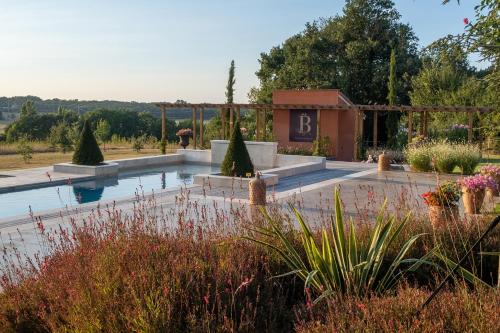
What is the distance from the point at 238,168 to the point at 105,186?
3.47 meters

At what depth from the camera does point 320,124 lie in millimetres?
21312

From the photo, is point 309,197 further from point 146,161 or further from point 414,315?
point 146,161

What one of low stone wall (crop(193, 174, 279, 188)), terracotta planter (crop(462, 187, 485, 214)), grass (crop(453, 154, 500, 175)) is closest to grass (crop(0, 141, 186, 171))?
low stone wall (crop(193, 174, 279, 188))

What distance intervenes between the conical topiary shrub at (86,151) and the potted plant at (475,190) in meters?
10.0

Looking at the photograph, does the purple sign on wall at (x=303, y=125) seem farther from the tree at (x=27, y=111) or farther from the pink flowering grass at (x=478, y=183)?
the tree at (x=27, y=111)

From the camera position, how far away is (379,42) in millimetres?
27750

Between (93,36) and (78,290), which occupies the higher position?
(93,36)

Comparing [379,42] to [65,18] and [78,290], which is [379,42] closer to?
[65,18]

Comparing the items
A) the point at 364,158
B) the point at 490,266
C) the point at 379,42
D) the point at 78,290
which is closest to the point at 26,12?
the point at 78,290

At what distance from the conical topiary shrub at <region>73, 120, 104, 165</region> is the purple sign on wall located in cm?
950

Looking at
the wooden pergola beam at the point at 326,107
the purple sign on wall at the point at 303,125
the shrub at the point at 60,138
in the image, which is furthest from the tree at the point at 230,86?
the shrub at the point at 60,138

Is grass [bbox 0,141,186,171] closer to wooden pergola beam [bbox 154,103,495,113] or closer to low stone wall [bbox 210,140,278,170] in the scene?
wooden pergola beam [bbox 154,103,495,113]

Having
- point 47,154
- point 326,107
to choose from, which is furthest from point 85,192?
point 326,107

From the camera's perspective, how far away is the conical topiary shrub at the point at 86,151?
14406mm
